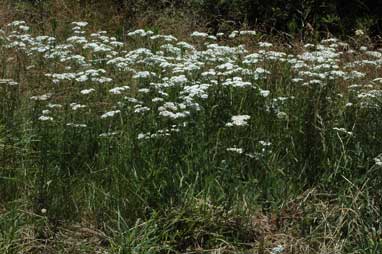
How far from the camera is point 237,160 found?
4594 millimetres

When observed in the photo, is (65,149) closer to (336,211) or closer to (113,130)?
(113,130)

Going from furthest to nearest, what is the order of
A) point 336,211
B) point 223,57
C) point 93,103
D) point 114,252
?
1. point 223,57
2. point 93,103
3. point 336,211
4. point 114,252

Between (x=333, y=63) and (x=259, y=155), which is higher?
(x=333, y=63)

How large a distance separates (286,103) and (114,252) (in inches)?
76.5

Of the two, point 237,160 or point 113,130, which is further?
point 113,130

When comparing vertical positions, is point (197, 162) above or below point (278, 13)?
below

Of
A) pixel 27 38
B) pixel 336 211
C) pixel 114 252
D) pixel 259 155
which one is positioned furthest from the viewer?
pixel 27 38

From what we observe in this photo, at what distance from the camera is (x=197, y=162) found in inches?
175

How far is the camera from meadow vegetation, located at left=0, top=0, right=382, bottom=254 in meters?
4.02

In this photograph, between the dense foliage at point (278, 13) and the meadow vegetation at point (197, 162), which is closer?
the meadow vegetation at point (197, 162)

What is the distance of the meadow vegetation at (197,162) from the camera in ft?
13.2

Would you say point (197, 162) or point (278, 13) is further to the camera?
point (278, 13)

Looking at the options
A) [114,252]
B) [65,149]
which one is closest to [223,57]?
[65,149]

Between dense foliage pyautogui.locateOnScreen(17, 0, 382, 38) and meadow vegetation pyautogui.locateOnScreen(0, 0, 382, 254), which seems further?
dense foliage pyautogui.locateOnScreen(17, 0, 382, 38)
